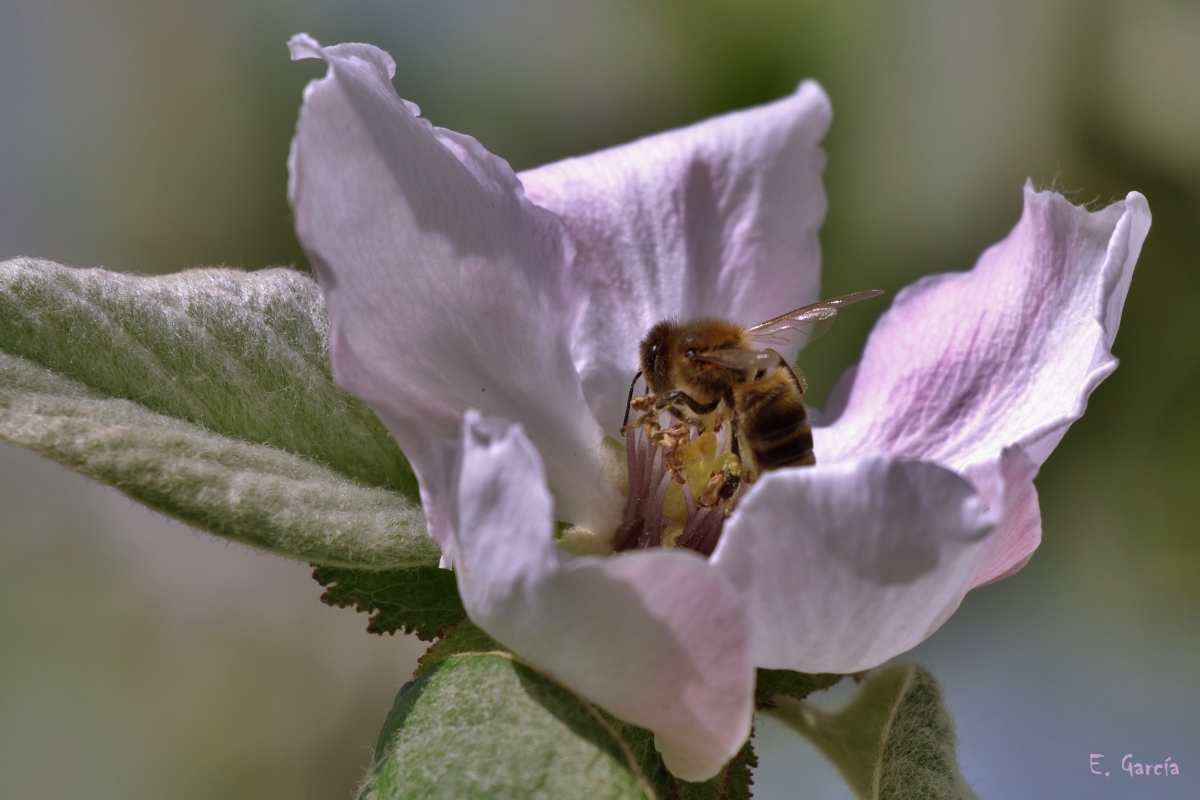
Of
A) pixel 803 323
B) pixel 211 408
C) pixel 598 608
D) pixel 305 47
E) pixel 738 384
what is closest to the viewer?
pixel 598 608

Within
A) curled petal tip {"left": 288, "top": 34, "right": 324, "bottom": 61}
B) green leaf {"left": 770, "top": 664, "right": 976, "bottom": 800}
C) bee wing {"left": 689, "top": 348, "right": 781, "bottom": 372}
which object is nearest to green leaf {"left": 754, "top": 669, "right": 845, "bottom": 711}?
green leaf {"left": 770, "top": 664, "right": 976, "bottom": 800}

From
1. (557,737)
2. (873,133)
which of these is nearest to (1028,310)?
(557,737)

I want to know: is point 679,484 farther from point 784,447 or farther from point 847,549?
point 847,549

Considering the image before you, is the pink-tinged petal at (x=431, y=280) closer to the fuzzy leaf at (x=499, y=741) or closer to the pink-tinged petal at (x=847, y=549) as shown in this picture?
the fuzzy leaf at (x=499, y=741)

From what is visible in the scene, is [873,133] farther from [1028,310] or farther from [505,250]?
[505,250]

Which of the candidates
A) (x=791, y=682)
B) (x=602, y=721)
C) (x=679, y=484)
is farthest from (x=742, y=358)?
(x=602, y=721)

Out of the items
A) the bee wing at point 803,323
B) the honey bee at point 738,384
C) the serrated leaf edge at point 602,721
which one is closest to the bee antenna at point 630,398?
the honey bee at point 738,384

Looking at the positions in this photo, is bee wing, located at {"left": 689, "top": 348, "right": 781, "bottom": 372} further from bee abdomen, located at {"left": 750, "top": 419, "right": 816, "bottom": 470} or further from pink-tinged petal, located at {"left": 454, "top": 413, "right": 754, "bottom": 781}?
pink-tinged petal, located at {"left": 454, "top": 413, "right": 754, "bottom": 781}
